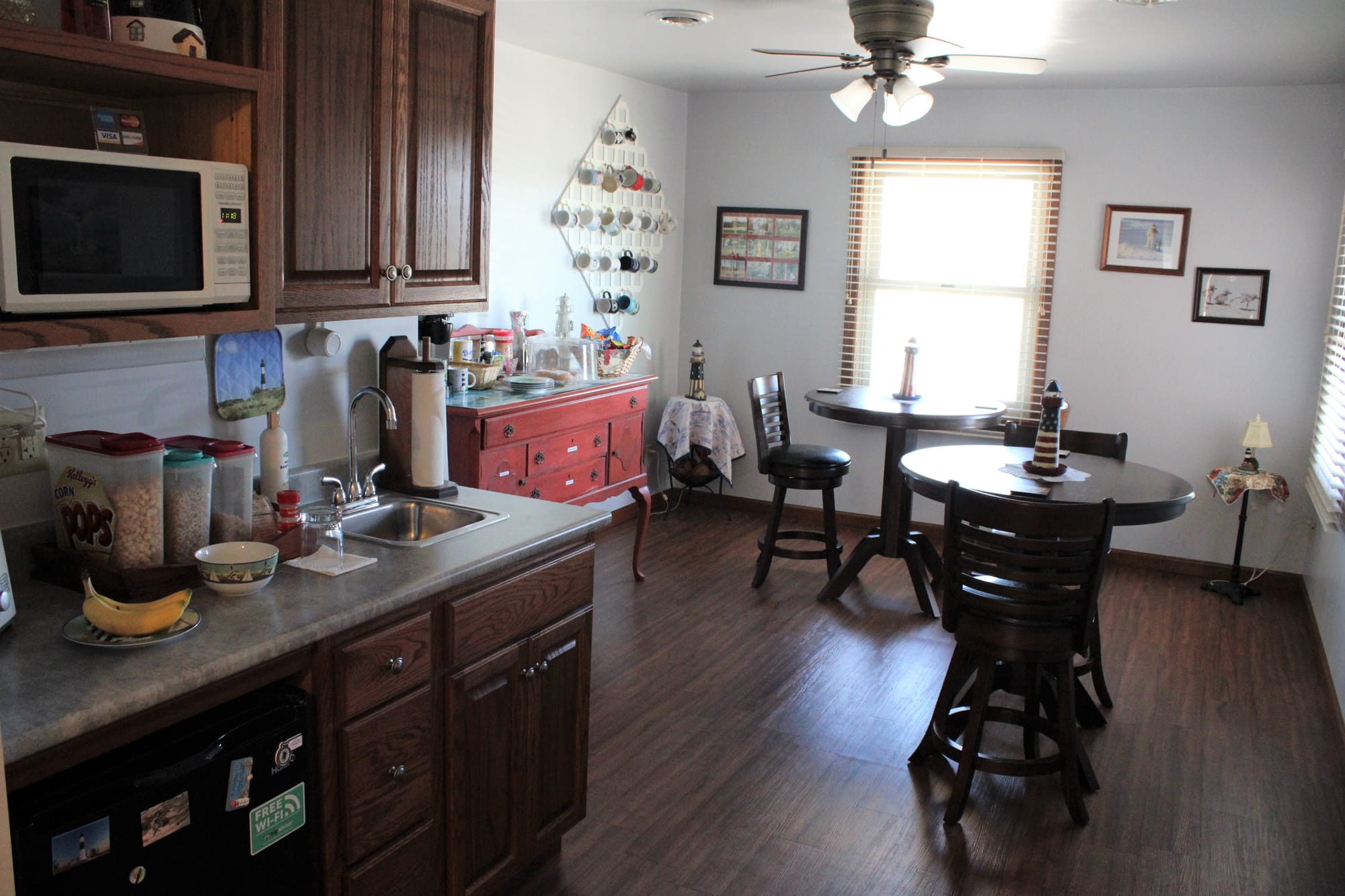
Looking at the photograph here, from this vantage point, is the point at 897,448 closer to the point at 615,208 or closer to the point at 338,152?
the point at 615,208

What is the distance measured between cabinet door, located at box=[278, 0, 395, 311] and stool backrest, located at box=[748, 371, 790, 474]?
2.63 m

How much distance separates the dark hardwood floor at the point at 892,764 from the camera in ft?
8.66

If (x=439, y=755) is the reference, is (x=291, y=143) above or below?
above

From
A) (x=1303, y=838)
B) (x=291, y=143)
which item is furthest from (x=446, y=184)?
(x=1303, y=838)

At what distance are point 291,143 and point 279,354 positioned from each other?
0.55 metres

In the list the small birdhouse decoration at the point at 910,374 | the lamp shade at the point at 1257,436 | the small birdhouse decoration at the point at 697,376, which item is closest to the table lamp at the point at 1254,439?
the lamp shade at the point at 1257,436

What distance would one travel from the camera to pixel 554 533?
2344mm

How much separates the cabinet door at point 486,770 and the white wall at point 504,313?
2.46 ft

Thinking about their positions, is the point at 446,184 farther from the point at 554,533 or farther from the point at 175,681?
the point at 175,681

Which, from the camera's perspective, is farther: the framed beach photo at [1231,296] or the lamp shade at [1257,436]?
the framed beach photo at [1231,296]

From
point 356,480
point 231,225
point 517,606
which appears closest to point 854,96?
point 356,480

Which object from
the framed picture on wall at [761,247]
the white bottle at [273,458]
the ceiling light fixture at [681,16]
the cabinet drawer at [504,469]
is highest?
the ceiling light fixture at [681,16]

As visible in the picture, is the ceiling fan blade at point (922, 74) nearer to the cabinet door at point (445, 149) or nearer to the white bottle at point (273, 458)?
the cabinet door at point (445, 149)

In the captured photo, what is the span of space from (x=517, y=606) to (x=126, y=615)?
31.3 inches
